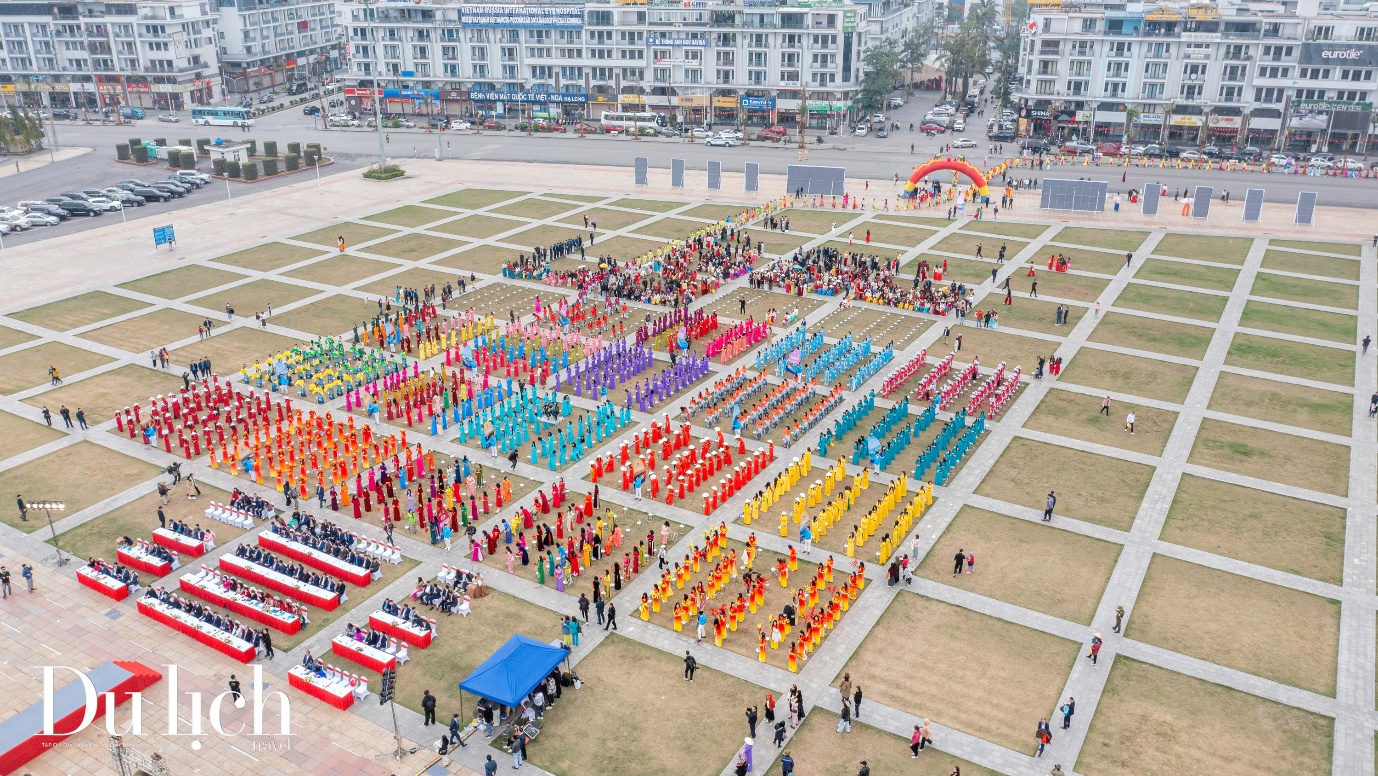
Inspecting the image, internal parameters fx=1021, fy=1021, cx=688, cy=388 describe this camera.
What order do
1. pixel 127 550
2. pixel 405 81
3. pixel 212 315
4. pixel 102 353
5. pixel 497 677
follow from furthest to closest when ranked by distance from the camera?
pixel 405 81, pixel 212 315, pixel 102 353, pixel 127 550, pixel 497 677

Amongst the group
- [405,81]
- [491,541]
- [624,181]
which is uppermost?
[405,81]

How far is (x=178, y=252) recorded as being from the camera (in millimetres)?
74938

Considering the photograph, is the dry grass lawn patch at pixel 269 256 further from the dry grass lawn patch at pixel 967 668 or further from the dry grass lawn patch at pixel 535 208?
the dry grass lawn patch at pixel 967 668

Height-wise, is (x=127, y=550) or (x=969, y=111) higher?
(x=969, y=111)

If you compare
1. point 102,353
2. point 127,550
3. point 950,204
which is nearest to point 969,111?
point 950,204

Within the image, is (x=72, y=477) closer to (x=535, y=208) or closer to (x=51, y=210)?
(x=535, y=208)

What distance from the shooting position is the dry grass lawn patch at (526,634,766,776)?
2792cm

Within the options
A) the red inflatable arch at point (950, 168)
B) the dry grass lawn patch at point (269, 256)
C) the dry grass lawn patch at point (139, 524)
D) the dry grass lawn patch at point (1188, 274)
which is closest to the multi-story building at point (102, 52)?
the dry grass lawn patch at point (269, 256)

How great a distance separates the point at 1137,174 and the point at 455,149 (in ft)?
232

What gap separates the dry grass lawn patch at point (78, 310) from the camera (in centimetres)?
6062

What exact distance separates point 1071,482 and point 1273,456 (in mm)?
10079

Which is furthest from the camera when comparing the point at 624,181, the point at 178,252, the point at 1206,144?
the point at 1206,144

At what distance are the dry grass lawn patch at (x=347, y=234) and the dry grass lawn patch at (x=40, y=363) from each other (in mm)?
23018

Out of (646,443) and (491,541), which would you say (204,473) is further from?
(646,443)
